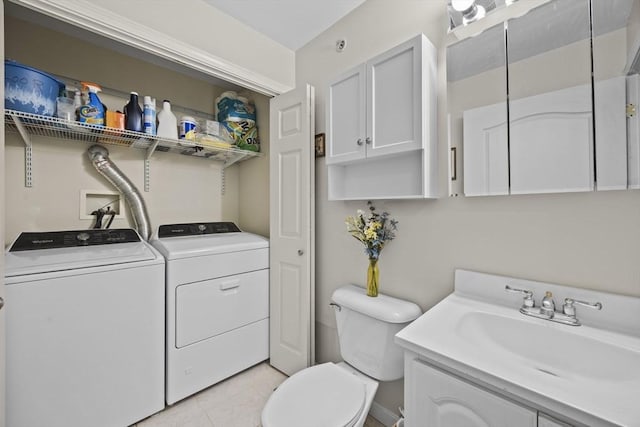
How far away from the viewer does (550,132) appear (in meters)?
1.02

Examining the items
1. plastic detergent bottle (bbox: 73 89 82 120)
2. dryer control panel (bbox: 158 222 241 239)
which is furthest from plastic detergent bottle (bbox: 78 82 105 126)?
dryer control panel (bbox: 158 222 241 239)

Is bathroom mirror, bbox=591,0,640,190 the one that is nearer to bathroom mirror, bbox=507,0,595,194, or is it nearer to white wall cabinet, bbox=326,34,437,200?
bathroom mirror, bbox=507,0,595,194

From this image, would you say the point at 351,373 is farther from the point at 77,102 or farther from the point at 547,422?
the point at 77,102

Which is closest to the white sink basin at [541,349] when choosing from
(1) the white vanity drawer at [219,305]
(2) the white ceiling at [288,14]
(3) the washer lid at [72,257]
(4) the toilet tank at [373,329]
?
(4) the toilet tank at [373,329]

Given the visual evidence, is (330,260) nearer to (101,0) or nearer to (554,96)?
(554,96)

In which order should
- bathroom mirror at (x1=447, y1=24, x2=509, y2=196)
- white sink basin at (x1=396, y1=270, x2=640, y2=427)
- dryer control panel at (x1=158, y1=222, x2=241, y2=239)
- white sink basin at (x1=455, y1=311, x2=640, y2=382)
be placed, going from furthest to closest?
1. dryer control panel at (x1=158, y1=222, x2=241, y2=239)
2. bathroom mirror at (x1=447, y1=24, x2=509, y2=196)
3. white sink basin at (x1=455, y1=311, x2=640, y2=382)
4. white sink basin at (x1=396, y1=270, x2=640, y2=427)

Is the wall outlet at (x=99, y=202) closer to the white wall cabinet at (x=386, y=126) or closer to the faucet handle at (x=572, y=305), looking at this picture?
the white wall cabinet at (x=386, y=126)

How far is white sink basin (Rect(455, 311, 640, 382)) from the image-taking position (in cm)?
80

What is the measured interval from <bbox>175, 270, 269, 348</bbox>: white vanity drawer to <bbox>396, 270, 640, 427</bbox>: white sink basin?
1.35 meters

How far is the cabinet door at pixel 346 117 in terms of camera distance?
1.46 metres

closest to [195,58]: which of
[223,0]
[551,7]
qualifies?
[223,0]

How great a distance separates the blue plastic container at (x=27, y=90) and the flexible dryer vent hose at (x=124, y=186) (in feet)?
1.46

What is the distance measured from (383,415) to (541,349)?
3.35ft

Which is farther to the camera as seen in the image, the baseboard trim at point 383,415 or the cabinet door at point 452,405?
the baseboard trim at point 383,415
